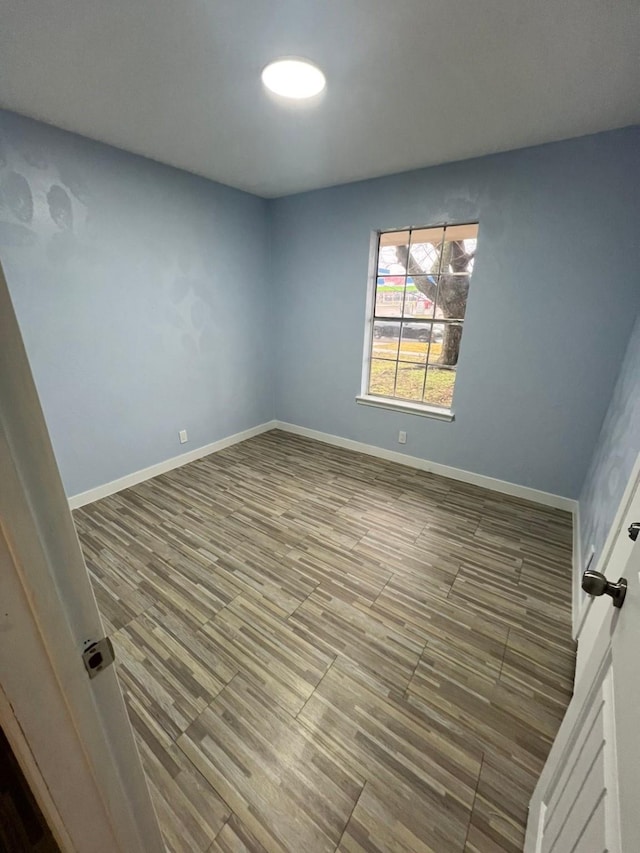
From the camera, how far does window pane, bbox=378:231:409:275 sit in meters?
2.99

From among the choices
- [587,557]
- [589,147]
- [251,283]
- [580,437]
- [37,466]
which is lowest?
[587,557]

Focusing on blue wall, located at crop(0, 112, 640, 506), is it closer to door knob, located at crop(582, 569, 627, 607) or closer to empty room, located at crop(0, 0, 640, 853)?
empty room, located at crop(0, 0, 640, 853)

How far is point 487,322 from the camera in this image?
2639mm

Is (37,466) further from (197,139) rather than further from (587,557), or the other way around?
(197,139)

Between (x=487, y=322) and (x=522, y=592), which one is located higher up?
(x=487, y=322)

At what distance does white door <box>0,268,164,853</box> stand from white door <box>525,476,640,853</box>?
80cm

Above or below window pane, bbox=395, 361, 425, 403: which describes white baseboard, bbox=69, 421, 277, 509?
below

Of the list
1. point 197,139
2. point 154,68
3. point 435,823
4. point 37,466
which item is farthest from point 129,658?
point 197,139

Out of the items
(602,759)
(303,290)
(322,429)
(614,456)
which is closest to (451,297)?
(303,290)

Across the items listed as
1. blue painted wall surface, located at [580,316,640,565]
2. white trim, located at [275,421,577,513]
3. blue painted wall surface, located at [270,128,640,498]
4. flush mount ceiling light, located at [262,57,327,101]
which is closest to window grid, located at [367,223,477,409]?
blue painted wall surface, located at [270,128,640,498]

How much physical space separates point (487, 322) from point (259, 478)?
7.64 ft

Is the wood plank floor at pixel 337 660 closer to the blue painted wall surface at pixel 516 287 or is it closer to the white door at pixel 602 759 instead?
the white door at pixel 602 759

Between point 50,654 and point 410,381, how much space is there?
3190 mm

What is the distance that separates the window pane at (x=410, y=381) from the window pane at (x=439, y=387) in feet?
0.23
